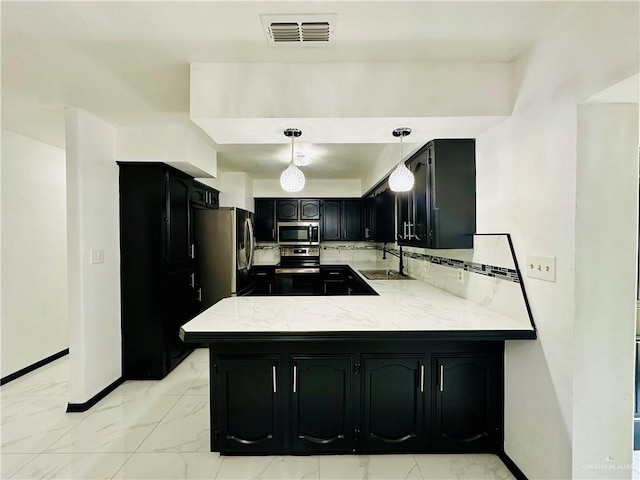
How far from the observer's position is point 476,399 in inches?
71.1

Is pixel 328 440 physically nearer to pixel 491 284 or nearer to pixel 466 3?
pixel 491 284

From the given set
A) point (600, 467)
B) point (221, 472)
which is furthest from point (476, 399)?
point (221, 472)

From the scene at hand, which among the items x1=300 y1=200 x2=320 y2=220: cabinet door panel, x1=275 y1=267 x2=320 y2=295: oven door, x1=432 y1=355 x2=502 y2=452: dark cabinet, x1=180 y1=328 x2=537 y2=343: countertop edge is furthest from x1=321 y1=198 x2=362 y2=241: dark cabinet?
x1=180 y1=328 x2=537 y2=343: countertop edge

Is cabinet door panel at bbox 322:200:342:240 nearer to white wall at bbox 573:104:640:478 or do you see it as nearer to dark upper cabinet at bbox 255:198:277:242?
dark upper cabinet at bbox 255:198:277:242

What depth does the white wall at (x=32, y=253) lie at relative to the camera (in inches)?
111

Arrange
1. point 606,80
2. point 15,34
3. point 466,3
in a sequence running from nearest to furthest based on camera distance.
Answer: point 606,80 → point 466,3 → point 15,34

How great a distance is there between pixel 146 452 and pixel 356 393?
139cm

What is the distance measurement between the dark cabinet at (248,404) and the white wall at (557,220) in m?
1.37

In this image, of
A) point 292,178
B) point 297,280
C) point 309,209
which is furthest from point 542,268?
point 309,209

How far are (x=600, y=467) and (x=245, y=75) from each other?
101 inches

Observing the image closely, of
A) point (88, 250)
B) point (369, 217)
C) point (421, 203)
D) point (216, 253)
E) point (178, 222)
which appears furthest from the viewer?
point (369, 217)

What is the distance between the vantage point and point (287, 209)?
17.3 feet

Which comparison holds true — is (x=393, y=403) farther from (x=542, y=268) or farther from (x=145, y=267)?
(x=145, y=267)

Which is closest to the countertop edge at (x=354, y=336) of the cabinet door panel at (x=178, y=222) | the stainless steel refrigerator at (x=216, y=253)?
the cabinet door panel at (x=178, y=222)
